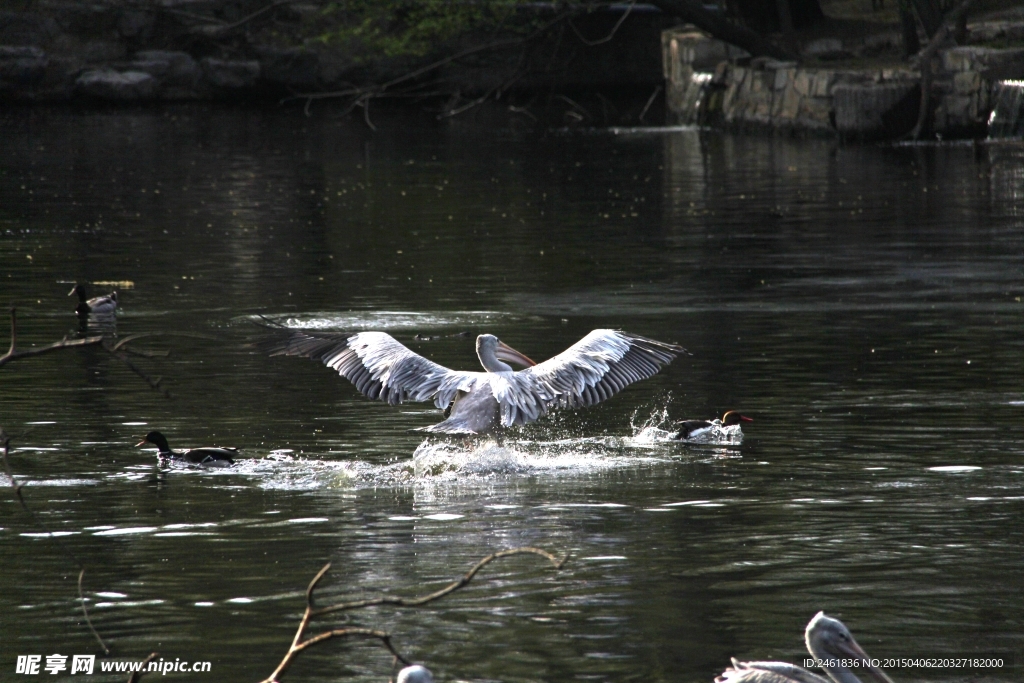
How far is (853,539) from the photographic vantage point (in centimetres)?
842

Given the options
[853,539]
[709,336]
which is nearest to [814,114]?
[709,336]

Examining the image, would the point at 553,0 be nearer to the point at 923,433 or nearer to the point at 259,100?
the point at 259,100

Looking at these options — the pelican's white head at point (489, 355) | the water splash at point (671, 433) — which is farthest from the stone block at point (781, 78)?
the pelican's white head at point (489, 355)

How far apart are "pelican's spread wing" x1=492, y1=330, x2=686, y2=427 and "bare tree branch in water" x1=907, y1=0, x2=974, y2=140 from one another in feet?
73.7

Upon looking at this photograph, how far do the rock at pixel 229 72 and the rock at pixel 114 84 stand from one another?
70.9 inches

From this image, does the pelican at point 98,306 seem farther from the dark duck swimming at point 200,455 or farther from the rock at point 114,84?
the rock at point 114,84

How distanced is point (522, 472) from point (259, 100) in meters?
47.0

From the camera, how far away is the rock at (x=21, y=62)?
50.6m

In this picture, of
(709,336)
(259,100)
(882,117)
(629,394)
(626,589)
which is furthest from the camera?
(259,100)

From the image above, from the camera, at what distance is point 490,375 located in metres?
11.0

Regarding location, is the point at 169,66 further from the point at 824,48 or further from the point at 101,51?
the point at 824,48

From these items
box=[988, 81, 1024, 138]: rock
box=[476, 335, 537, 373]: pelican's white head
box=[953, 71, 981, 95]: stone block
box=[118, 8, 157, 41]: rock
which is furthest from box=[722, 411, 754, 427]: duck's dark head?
box=[118, 8, 157, 41]: rock

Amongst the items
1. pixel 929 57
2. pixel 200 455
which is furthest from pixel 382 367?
pixel 929 57

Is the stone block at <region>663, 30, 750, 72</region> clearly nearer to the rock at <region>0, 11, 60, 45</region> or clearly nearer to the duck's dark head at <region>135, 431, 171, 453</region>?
the rock at <region>0, 11, 60, 45</region>
